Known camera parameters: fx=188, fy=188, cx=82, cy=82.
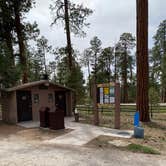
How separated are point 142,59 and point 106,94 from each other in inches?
105

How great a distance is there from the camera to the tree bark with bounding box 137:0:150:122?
957cm

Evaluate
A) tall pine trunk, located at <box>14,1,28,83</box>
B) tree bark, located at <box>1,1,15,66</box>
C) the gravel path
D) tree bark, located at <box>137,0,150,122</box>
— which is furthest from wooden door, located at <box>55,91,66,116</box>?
the gravel path

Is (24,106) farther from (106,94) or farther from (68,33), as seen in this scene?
(68,33)

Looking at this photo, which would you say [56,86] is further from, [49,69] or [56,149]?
[49,69]

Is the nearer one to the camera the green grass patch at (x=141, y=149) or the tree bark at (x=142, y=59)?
the green grass patch at (x=141, y=149)

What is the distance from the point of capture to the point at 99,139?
6.68 metres

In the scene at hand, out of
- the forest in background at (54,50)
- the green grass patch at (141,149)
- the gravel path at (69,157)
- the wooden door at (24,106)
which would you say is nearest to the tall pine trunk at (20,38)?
the forest in background at (54,50)

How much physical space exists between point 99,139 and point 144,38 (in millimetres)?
5768

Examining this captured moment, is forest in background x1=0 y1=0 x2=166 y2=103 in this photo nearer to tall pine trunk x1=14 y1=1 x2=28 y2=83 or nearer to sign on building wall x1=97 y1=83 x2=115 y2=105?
tall pine trunk x1=14 y1=1 x2=28 y2=83

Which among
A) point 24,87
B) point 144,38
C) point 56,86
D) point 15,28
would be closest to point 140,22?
point 144,38

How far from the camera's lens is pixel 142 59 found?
378 inches

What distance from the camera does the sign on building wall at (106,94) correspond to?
8.77 meters

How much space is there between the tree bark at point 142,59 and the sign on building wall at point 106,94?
5.75ft

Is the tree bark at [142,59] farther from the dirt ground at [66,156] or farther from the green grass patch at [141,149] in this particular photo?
the dirt ground at [66,156]
